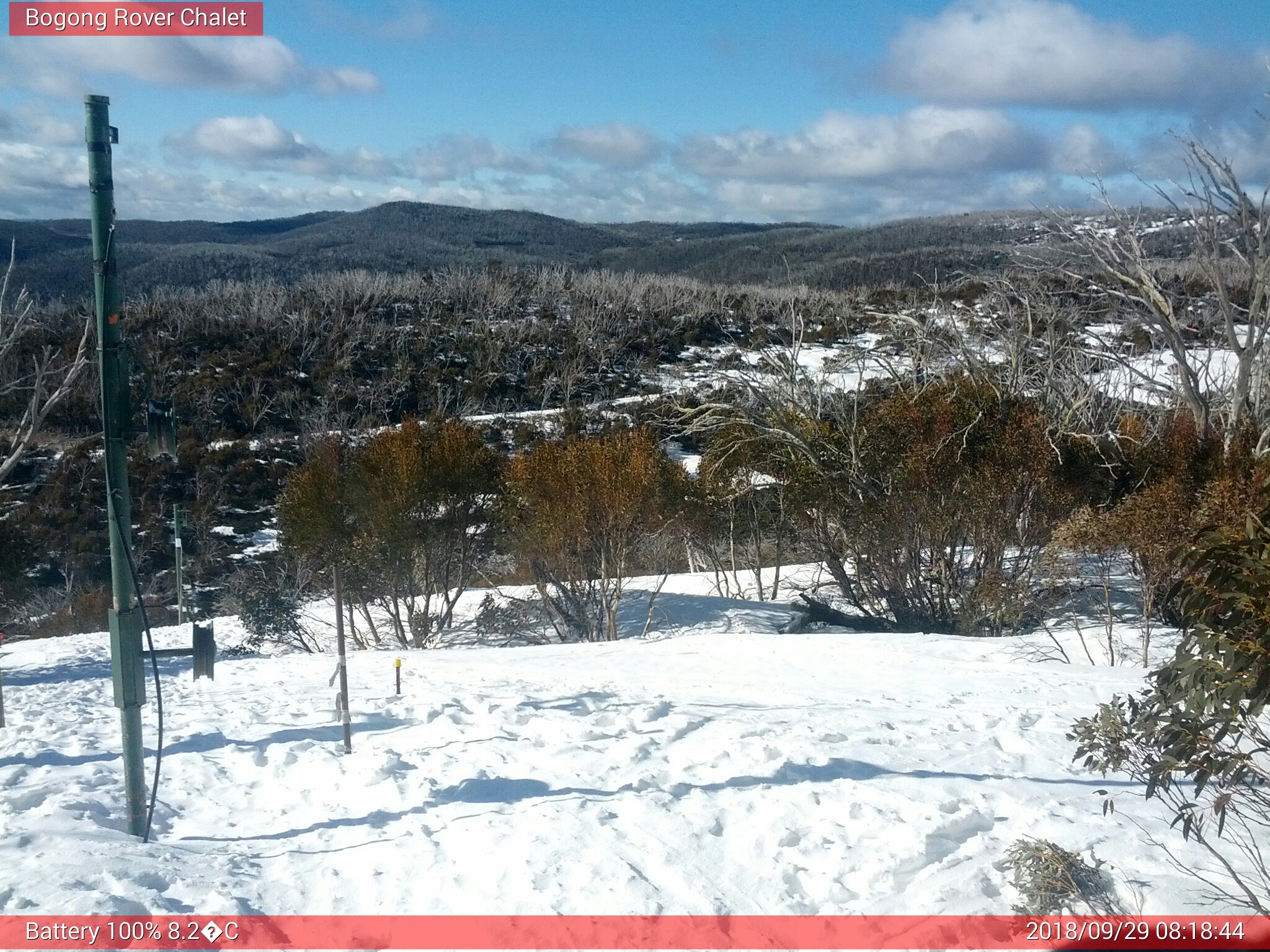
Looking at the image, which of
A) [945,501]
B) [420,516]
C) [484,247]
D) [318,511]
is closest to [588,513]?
[420,516]

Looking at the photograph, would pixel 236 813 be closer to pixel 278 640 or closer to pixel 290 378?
pixel 278 640

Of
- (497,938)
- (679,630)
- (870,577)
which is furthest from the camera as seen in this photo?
(679,630)

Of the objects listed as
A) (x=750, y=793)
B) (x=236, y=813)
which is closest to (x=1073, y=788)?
(x=750, y=793)

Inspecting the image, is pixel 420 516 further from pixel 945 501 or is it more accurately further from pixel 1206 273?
pixel 1206 273

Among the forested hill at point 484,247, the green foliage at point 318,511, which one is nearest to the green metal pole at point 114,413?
the green foliage at point 318,511

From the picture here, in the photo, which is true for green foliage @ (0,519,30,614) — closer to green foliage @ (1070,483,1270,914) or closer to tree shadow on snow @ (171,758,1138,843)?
tree shadow on snow @ (171,758,1138,843)
